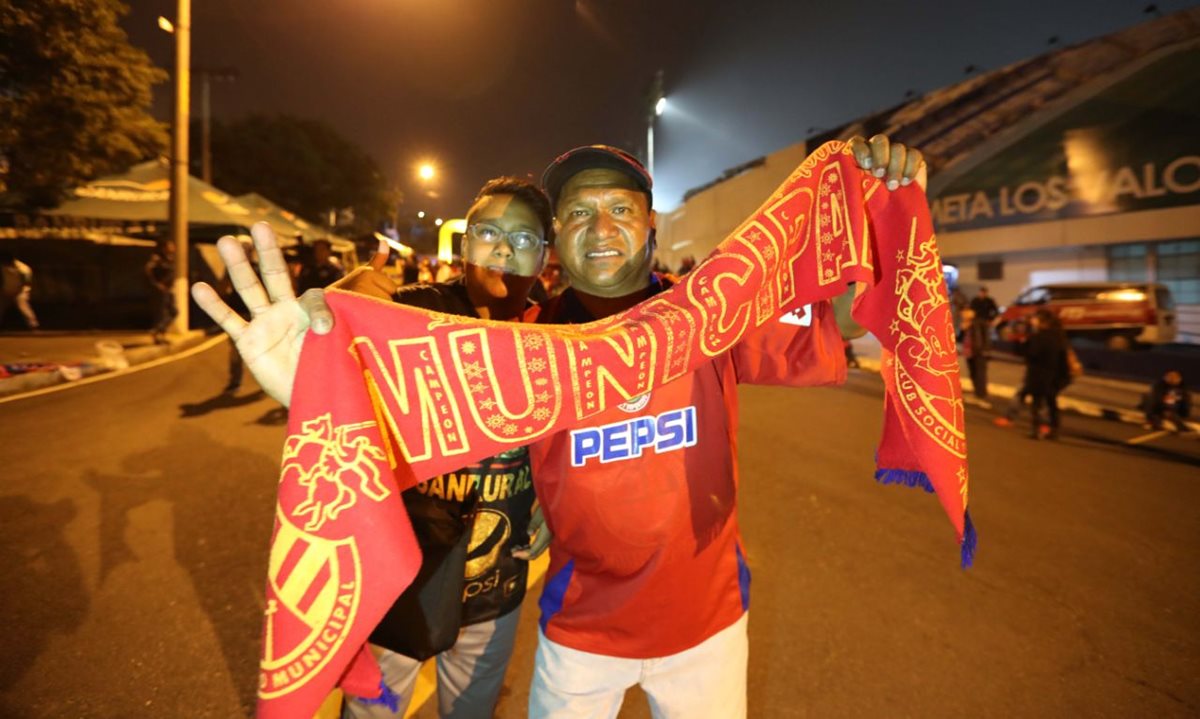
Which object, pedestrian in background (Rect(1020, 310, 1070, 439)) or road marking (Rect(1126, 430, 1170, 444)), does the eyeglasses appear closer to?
pedestrian in background (Rect(1020, 310, 1070, 439))

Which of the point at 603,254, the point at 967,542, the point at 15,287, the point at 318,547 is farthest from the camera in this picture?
the point at 15,287

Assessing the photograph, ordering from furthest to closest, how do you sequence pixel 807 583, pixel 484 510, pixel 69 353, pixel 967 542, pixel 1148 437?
pixel 69 353 → pixel 1148 437 → pixel 807 583 → pixel 484 510 → pixel 967 542

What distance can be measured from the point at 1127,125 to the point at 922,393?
24163 mm

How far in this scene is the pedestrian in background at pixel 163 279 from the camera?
1291cm

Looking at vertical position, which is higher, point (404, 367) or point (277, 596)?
point (404, 367)

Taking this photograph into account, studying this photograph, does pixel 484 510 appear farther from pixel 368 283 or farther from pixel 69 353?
pixel 69 353

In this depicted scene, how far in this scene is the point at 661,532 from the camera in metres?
1.65

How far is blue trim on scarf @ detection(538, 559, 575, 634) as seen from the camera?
171cm

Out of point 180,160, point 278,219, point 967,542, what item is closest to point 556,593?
point 967,542

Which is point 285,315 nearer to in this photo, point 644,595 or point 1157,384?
point 644,595

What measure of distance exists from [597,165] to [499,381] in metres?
0.94

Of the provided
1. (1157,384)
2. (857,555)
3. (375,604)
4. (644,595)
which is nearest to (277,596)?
(375,604)

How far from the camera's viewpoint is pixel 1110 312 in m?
16.9

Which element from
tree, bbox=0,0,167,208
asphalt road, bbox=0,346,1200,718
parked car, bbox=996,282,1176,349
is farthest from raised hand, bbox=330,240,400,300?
parked car, bbox=996,282,1176,349
